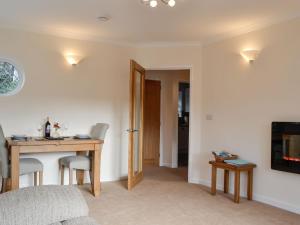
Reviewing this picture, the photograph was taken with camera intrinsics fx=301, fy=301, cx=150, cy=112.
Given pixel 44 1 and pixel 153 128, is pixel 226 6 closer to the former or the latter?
pixel 44 1

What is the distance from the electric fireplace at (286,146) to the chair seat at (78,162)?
2504mm

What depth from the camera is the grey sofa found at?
153 cm

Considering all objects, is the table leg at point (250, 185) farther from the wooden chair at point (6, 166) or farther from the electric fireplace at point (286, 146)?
the wooden chair at point (6, 166)

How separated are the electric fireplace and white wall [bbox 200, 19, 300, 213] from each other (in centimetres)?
10

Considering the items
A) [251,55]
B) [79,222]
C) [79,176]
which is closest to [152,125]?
[79,176]

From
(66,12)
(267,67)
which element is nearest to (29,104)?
(66,12)

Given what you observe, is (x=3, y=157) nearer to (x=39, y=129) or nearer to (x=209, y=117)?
(x=39, y=129)

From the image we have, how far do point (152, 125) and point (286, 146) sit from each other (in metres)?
3.39

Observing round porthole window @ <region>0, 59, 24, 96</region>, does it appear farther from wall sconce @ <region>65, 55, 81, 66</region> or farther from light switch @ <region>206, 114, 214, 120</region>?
light switch @ <region>206, 114, 214, 120</region>

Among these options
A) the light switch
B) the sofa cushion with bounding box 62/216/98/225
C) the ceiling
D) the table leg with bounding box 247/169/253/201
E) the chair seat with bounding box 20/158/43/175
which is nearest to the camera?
the sofa cushion with bounding box 62/216/98/225

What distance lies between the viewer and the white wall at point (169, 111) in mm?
6469

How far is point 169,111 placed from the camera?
656 centimetres

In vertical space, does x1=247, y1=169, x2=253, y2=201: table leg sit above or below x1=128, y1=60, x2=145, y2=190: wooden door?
below

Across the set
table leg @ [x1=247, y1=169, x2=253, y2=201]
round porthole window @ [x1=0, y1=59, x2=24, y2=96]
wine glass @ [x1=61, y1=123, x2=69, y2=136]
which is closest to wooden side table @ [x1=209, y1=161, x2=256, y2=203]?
table leg @ [x1=247, y1=169, x2=253, y2=201]
